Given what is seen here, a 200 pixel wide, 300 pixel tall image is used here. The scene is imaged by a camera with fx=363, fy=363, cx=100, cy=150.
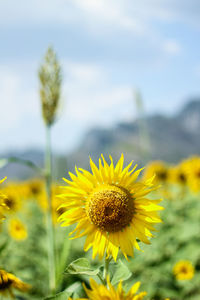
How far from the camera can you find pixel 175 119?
193875 millimetres

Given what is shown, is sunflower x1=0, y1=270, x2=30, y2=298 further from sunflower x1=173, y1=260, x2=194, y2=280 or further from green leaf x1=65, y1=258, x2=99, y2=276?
sunflower x1=173, y1=260, x2=194, y2=280

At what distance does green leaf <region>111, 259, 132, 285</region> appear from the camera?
133 centimetres

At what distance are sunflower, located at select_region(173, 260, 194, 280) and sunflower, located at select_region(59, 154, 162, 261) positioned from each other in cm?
324

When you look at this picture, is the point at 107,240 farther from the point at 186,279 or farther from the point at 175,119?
the point at 175,119

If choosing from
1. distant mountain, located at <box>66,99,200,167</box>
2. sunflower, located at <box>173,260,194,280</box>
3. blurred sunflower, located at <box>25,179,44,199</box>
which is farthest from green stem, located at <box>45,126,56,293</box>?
distant mountain, located at <box>66,99,200,167</box>

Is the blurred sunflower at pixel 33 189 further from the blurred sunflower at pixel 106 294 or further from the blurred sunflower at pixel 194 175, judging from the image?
the blurred sunflower at pixel 106 294

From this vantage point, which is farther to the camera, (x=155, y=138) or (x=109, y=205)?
(x=155, y=138)

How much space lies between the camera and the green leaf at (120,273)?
1.33 m

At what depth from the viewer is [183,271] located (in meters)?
4.53

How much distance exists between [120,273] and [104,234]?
221mm

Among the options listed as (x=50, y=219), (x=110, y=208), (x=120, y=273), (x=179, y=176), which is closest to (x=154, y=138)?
Answer: (x=179, y=176)

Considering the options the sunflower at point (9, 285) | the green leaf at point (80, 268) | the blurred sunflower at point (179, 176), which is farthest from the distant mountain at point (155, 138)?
the green leaf at point (80, 268)

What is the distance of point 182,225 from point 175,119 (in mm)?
192944

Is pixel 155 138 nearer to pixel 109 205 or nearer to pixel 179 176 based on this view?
pixel 179 176
